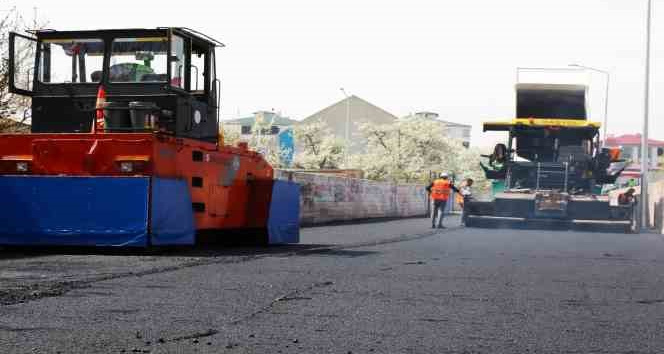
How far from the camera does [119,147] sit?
11.4 m

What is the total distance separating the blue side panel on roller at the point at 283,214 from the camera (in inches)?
553

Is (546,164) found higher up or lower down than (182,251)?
higher up

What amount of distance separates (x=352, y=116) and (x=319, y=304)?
342 feet

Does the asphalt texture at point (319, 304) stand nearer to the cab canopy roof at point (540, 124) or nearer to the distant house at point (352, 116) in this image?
the cab canopy roof at point (540, 124)

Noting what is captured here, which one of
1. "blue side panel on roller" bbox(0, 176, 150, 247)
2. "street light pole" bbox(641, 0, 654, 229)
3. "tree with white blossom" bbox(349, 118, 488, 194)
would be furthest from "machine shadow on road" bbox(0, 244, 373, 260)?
"tree with white blossom" bbox(349, 118, 488, 194)

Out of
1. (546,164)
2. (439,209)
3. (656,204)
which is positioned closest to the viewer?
(439,209)

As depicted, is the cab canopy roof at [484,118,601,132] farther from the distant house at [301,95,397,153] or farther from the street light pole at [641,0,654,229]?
the distant house at [301,95,397,153]

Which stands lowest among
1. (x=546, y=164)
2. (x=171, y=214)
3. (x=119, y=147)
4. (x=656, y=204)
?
(x=171, y=214)

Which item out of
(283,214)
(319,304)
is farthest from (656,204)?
(319,304)

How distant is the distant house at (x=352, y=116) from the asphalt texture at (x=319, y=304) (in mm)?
95084

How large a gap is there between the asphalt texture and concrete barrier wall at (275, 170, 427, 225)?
12.0 meters

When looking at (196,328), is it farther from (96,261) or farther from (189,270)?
(96,261)

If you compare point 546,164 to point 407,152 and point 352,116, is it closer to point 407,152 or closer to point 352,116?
point 407,152

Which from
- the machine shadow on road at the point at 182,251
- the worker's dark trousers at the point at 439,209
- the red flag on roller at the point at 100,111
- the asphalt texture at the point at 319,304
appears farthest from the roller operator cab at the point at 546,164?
the red flag on roller at the point at 100,111
